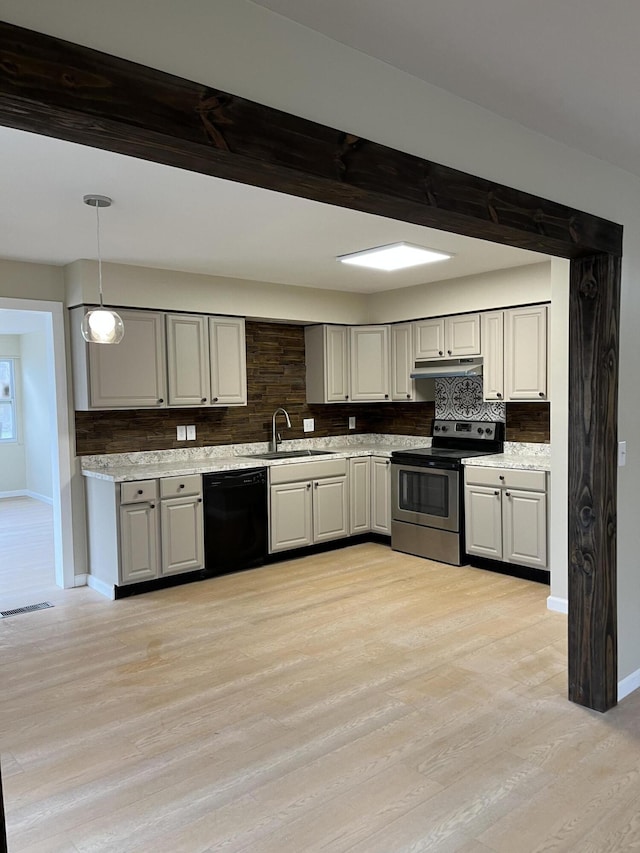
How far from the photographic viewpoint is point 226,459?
5.72m

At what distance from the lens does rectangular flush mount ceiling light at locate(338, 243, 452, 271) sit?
424cm

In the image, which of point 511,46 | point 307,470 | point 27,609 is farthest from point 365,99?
point 27,609

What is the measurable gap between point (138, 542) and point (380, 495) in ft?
7.80

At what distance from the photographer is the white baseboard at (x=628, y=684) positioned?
3.02m

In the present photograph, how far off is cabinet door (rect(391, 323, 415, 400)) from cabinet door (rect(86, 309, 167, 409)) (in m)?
2.28

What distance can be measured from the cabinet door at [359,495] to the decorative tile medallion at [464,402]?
91 centimetres

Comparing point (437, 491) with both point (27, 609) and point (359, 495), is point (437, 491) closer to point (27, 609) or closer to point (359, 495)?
point (359, 495)

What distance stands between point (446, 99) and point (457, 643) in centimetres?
287

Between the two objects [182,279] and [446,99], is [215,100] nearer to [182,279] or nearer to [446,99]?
[446,99]

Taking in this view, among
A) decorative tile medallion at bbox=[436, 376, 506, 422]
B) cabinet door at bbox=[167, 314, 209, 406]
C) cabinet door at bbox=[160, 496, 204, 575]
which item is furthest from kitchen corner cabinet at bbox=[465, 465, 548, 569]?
cabinet door at bbox=[167, 314, 209, 406]

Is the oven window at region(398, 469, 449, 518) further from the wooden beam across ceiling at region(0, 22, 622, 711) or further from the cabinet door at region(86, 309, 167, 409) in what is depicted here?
the wooden beam across ceiling at region(0, 22, 622, 711)

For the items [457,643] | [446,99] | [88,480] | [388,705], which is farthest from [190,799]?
[88,480]

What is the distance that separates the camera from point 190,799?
92.7 inches

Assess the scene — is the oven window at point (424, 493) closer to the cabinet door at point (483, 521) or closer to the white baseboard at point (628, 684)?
the cabinet door at point (483, 521)
